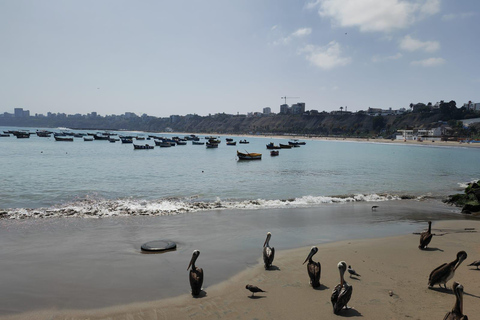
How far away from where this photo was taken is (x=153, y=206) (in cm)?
1691

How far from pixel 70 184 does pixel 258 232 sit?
1811 cm

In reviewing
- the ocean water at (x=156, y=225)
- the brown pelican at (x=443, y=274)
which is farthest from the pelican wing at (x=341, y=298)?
the ocean water at (x=156, y=225)

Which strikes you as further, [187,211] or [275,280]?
[187,211]

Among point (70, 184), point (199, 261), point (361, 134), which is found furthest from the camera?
point (361, 134)

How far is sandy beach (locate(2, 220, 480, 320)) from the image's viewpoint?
20.4 ft

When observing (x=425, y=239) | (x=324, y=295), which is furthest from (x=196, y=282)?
(x=425, y=239)

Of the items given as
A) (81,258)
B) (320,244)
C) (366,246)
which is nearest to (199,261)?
(81,258)

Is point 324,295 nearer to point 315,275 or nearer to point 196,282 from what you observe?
point 315,275

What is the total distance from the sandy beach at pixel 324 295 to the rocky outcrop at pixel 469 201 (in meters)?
8.04

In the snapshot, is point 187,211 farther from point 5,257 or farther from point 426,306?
point 426,306

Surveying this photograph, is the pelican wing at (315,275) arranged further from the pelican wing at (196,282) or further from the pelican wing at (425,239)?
the pelican wing at (425,239)

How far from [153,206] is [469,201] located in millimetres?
17151

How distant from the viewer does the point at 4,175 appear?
28000 millimetres

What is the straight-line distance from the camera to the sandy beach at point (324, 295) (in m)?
6.23
